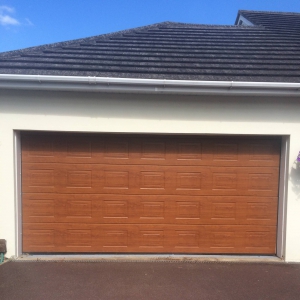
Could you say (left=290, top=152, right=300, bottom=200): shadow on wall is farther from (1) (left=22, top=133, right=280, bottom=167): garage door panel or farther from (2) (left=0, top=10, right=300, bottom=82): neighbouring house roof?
(2) (left=0, top=10, right=300, bottom=82): neighbouring house roof

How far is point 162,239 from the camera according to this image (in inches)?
167

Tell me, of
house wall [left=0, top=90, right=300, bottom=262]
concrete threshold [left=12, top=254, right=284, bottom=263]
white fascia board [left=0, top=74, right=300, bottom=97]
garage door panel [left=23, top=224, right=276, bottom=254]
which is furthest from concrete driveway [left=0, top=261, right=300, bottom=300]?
white fascia board [left=0, top=74, right=300, bottom=97]

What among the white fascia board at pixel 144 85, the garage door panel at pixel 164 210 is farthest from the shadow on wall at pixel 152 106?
the garage door panel at pixel 164 210

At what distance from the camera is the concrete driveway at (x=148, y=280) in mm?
3145

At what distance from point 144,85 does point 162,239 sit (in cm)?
259

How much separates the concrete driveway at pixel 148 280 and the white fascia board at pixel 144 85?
272 cm

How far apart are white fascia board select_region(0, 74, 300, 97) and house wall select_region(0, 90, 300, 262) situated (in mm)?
161

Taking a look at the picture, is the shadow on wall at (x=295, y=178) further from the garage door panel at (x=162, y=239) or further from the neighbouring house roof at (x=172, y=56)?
the neighbouring house roof at (x=172, y=56)

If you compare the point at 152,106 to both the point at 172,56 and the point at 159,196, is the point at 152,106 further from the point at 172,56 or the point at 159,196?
the point at 159,196

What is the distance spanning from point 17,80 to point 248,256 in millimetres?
4708

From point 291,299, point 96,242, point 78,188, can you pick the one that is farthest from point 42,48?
point 291,299

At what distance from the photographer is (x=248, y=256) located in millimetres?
4258

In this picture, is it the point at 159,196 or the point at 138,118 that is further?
the point at 159,196

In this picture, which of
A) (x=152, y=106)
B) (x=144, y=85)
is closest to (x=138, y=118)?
(x=152, y=106)
